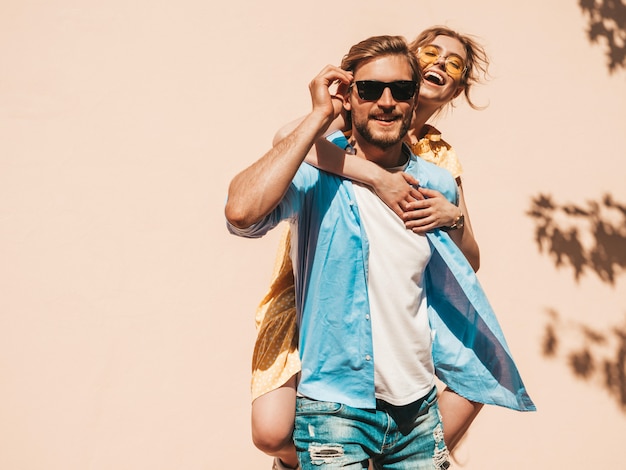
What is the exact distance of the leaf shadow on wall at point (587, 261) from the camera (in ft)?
13.8

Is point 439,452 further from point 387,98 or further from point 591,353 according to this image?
point 591,353

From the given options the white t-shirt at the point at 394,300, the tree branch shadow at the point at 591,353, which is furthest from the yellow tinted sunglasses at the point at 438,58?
the tree branch shadow at the point at 591,353

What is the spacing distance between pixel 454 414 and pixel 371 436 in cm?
57

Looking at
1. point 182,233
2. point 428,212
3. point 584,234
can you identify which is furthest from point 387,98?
point 584,234

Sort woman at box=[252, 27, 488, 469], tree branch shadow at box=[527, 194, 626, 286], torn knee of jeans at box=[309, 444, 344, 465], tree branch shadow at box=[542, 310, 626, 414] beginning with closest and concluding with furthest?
torn knee of jeans at box=[309, 444, 344, 465] → woman at box=[252, 27, 488, 469] → tree branch shadow at box=[542, 310, 626, 414] → tree branch shadow at box=[527, 194, 626, 286]

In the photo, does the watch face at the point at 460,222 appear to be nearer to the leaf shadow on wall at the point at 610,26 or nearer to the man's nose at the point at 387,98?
the man's nose at the point at 387,98

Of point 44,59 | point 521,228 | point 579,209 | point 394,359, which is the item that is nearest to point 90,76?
point 44,59

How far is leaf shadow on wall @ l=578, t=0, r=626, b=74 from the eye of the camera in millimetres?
4852

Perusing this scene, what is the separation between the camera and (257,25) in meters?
4.06

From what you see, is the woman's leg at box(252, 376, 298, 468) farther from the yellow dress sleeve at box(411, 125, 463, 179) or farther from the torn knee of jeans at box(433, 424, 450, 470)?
the yellow dress sleeve at box(411, 125, 463, 179)

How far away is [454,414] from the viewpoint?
8.10 feet

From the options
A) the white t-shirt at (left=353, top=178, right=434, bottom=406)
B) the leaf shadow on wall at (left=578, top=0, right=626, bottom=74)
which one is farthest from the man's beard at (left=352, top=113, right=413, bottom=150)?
the leaf shadow on wall at (left=578, top=0, right=626, bottom=74)

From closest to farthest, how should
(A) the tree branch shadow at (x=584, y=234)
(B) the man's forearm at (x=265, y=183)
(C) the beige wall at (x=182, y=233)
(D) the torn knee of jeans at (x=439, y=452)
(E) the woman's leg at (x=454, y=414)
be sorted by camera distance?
(B) the man's forearm at (x=265, y=183) → (D) the torn knee of jeans at (x=439, y=452) → (E) the woman's leg at (x=454, y=414) → (C) the beige wall at (x=182, y=233) → (A) the tree branch shadow at (x=584, y=234)

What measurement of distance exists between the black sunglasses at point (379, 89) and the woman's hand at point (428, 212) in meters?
0.38
